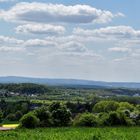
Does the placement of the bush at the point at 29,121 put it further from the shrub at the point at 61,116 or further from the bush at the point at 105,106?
the bush at the point at 105,106

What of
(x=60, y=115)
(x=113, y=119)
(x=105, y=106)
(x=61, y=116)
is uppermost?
(x=113, y=119)

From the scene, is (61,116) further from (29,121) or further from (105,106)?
(105,106)

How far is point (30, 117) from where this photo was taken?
7794cm

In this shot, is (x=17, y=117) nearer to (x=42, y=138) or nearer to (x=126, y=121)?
(x=126, y=121)

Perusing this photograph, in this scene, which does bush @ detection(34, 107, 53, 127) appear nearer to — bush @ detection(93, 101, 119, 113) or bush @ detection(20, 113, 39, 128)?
bush @ detection(20, 113, 39, 128)

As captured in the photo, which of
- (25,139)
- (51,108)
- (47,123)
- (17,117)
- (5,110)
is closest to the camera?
(25,139)

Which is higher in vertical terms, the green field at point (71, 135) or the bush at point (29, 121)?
the green field at point (71, 135)

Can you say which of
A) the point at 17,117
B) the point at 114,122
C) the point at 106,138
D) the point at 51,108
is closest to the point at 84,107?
the point at 17,117

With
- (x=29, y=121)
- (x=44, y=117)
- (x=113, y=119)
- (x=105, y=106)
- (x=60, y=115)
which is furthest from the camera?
(x=105, y=106)

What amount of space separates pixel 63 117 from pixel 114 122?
1342 cm

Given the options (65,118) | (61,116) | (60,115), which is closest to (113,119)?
(65,118)

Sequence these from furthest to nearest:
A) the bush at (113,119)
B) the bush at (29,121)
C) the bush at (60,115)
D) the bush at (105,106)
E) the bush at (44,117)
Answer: the bush at (105,106), the bush at (60,115), the bush at (44,117), the bush at (113,119), the bush at (29,121)

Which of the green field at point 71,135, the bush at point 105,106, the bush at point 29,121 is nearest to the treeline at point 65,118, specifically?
the bush at point 29,121

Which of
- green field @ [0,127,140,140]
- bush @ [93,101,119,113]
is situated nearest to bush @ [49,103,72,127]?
green field @ [0,127,140,140]
